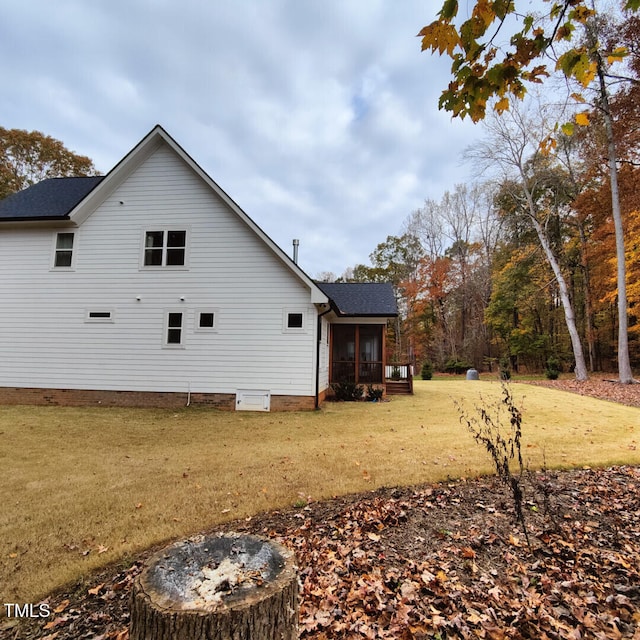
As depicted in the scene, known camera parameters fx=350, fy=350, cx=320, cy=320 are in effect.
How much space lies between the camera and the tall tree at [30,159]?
2289 cm

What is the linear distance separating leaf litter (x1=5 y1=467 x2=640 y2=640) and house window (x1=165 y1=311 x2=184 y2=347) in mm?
7993

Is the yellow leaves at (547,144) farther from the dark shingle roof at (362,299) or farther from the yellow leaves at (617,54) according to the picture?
the dark shingle roof at (362,299)

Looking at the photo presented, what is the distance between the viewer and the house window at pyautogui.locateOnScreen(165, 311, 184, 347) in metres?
10.7

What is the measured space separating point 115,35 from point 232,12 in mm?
3573

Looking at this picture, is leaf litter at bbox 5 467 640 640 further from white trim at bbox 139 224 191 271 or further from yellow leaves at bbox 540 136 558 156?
white trim at bbox 139 224 191 271

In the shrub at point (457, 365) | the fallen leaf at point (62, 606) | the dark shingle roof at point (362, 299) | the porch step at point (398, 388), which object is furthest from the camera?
the shrub at point (457, 365)

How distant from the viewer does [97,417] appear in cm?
923

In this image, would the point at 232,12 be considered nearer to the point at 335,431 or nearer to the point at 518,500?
the point at 335,431

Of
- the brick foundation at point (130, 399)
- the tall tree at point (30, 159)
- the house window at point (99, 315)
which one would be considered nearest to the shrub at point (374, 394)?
the brick foundation at point (130, 399)

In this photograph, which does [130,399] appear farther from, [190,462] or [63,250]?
[190,462]

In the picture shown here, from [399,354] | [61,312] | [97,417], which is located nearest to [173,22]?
[61,312]

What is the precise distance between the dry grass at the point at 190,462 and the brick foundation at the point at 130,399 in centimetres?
49

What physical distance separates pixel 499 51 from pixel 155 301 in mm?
10529

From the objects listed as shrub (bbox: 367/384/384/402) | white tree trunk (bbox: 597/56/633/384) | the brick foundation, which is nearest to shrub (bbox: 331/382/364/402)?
shrub (bbox: 367/384/384/402)
